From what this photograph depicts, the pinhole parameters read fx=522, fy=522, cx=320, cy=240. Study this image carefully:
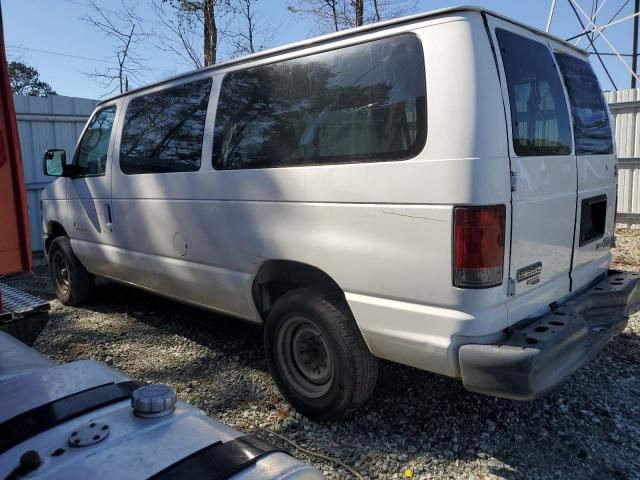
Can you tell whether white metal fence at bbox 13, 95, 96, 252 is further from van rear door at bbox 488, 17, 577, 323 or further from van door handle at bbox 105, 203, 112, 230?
van rear door at bbox 488, 17, 577, 323

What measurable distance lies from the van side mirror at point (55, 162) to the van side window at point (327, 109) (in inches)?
98.5

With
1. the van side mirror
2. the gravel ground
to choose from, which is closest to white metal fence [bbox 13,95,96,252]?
the van side mirror

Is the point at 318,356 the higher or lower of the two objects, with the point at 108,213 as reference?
lower

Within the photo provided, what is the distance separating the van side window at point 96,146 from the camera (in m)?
4.89

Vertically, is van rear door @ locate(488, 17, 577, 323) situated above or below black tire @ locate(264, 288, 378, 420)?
above

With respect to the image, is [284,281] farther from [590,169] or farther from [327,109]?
[590,169]

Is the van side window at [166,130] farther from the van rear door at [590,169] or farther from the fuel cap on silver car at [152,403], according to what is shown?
the fuel cap on silver car at [152,403]

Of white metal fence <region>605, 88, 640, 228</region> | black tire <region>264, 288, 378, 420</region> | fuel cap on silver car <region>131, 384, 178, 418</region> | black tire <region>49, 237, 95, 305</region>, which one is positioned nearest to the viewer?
fuel cap on silver car <region>131, 384, 178, 418</region>

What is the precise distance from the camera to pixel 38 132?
8484 mm

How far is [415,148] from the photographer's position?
2.54 m

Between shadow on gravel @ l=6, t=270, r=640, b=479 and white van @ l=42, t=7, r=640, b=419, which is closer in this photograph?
white van @ l=42, t=7, r=640, b=419

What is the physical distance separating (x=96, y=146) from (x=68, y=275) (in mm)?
1514

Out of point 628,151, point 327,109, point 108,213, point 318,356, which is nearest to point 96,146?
point 108,213

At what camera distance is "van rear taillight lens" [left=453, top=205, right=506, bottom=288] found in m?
2.38
